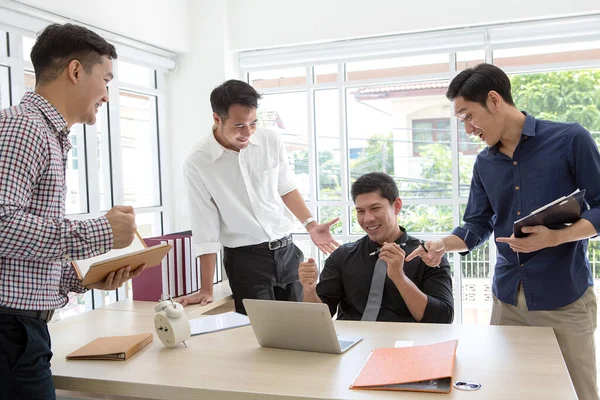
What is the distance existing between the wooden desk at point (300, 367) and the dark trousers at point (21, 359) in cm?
23

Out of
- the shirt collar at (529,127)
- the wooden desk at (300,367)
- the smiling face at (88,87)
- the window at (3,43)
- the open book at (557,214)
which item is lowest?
the wooden desk at (300,367)

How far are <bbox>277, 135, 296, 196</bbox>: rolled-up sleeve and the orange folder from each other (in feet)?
4.99

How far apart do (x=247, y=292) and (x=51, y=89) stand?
1.61 m

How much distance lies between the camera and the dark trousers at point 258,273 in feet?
9.73

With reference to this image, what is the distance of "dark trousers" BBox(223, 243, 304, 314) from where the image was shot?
297cm

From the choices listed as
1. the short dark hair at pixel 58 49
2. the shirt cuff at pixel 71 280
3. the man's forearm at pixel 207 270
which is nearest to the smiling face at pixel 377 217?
the man's forearm at pixel 207 270

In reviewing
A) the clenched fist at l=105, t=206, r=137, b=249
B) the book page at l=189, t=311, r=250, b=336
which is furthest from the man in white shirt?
the clenched fist at l=105, t=206, r=137, b=249

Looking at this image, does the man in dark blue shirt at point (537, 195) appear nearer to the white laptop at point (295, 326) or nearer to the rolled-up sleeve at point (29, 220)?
the white laptop at point (295, 326)

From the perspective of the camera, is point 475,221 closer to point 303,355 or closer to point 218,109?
point 303,355

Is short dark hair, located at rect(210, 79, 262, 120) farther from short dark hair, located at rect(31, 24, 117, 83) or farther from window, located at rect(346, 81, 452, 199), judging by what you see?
window, located at rect(346, 81, 452, 199)

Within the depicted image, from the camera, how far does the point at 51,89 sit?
5.27 feet

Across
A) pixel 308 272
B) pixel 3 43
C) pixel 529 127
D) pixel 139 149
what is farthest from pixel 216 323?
pixel 139 149

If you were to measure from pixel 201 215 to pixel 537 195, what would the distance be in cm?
163

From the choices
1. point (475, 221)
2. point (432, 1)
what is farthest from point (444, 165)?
point (475, 221)
